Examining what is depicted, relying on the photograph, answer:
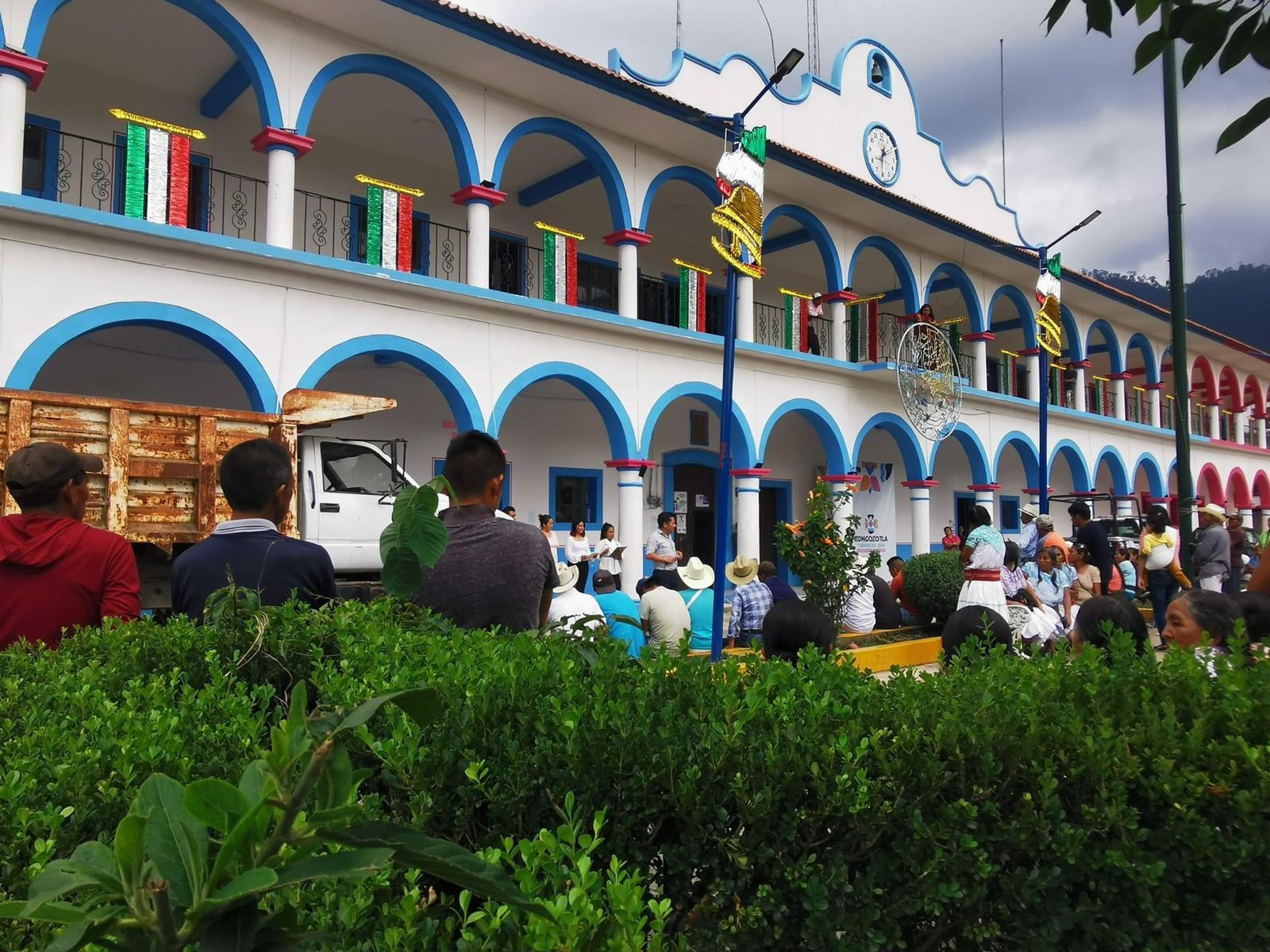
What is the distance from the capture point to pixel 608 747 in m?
1.64

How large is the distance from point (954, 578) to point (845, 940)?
11.9 meters

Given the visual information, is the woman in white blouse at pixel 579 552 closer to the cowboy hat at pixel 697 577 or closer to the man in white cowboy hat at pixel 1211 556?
the cowboy hat at pixel 697 577

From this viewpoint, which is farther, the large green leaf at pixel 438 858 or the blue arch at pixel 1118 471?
the blue arch at pixel 1118 471

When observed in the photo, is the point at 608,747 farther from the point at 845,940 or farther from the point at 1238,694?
the point at 1238,694

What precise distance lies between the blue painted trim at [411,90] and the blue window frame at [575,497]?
5.37m

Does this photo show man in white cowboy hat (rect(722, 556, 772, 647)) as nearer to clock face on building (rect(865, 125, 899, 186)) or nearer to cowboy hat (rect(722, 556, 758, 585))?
cowboy hat (rect(722, 556, 758, 585))

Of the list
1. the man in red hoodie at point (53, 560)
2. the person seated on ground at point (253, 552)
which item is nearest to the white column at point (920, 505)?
the person seated on ground at point (253, 552)

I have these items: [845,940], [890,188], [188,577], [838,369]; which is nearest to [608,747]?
[845,940]

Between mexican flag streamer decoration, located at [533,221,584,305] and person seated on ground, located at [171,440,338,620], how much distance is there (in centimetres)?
936

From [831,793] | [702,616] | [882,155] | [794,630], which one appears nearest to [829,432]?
[882,155]

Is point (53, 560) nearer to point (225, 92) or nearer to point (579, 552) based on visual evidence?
point (225, 92)

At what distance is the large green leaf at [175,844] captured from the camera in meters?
0.76

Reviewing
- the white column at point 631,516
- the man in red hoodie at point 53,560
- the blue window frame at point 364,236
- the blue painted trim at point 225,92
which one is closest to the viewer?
the man in red hoodie at point 53,560

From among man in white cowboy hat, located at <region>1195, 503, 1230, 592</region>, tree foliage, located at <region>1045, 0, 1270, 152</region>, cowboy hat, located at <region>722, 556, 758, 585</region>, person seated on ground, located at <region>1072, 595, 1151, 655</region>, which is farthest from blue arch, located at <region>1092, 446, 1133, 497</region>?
tree foliage, located at <region>1045, 0, 1270, 152</region>
